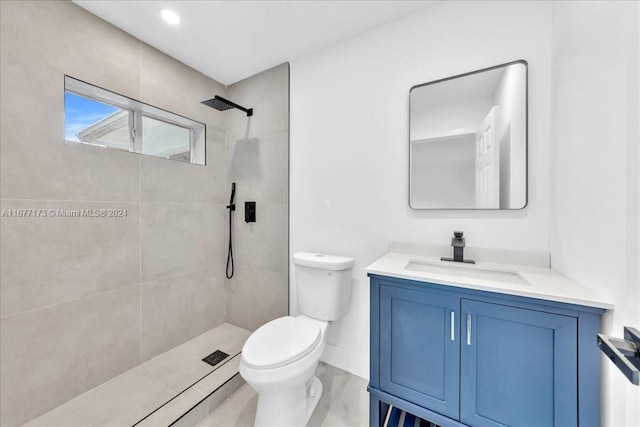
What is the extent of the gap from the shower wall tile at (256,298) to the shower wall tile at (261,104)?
4.09ft

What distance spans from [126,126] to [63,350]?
4.85 ft

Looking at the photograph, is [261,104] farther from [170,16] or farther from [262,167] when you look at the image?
[170,16]

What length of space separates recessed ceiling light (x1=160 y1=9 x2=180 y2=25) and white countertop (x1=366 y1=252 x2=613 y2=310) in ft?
6.45

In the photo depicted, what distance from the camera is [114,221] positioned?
1.64 meters

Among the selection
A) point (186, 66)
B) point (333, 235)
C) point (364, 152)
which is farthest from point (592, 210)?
point (186, 66)

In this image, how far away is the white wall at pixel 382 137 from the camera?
4.17 feet

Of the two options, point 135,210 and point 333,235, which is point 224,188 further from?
point 333,235

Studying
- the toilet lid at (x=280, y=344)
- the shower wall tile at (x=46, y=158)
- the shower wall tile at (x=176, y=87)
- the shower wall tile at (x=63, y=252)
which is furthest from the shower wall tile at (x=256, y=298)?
the shower wall tile at (x=176, y=87)

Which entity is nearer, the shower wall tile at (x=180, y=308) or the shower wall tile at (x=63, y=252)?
the shower wall tile at (x=63, y=252)

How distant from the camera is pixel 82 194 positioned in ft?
4.94

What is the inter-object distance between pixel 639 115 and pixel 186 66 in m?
→ 2.61

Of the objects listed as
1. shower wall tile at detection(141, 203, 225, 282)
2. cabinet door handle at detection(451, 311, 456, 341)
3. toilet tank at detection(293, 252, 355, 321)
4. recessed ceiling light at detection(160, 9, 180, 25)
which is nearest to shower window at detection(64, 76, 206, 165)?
shower wall tile at detection(141, 203, 225, 282)

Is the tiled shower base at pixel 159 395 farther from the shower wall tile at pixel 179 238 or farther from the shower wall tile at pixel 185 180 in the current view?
the shower wall tile at pixel 185 180

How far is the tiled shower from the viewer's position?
4.22 ft
